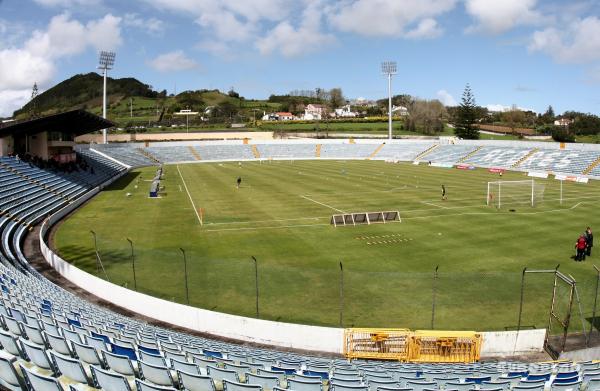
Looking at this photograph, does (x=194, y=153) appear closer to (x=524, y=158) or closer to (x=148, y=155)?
(x=148, y=155)

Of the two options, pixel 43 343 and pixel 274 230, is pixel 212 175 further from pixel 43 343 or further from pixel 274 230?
pixel 43 343

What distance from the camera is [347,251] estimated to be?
97.3 feet

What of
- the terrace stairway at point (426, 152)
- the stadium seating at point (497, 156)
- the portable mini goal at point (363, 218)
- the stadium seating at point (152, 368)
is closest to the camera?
the stadium seating at point (152, 368)

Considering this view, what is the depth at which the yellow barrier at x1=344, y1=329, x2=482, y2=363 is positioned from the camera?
16.3 meters

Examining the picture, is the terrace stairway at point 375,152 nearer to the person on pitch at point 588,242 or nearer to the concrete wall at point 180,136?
the concrete wall at point 180,136

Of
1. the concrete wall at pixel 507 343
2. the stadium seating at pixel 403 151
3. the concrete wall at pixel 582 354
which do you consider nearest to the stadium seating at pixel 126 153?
the stadium seating at pixel 403 151

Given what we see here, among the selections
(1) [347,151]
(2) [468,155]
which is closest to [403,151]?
(1) [347,151]

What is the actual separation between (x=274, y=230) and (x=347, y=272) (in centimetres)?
1109

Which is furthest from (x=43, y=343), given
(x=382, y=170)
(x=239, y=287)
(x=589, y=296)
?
(x=382, y=170)

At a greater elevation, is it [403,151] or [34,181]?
[403,151]

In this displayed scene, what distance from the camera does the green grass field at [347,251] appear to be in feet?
69.2

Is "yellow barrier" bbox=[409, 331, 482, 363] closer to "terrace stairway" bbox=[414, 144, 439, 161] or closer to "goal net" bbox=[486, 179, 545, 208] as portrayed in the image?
"goal net" bbox=[486, 179, 545, 208]

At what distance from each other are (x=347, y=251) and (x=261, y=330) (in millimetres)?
12764

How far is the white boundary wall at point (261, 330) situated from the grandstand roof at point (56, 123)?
111 ft
